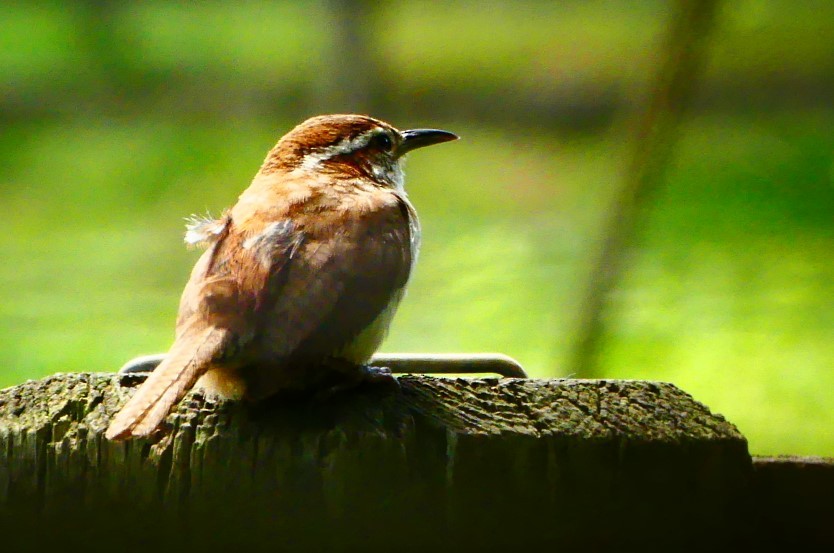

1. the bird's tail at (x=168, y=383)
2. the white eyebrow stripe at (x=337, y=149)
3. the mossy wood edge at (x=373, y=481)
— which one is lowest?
the mossy wood edge at (x=373, y=481)

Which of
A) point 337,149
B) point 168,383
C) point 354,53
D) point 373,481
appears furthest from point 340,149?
point 373,481

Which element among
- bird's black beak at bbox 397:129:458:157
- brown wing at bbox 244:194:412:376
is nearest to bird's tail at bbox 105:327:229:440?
brown wing at bbox 244:194:412:376

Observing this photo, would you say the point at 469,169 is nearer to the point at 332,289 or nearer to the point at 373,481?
the point at 332,289

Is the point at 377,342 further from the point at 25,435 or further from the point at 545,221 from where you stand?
the point at 545,221

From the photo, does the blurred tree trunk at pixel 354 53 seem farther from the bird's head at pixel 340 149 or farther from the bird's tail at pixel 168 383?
the bird's tail at pixel 168 383

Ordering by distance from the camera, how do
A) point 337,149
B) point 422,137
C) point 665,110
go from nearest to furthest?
point 665,110
point 337,149
point 422,137

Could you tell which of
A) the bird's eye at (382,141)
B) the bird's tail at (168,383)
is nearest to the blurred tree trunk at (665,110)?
the bird's eye at (382,141)

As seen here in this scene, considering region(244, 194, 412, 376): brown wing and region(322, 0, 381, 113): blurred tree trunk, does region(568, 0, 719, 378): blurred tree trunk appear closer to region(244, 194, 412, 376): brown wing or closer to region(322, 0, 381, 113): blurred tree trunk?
region(244, 194, 412, 376): brown wing
